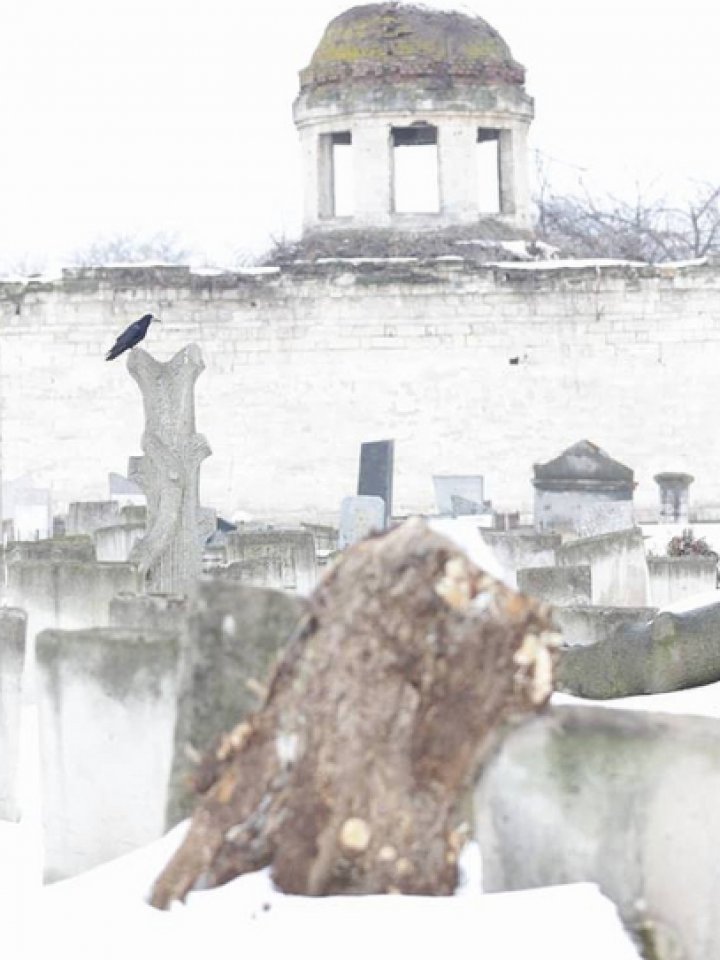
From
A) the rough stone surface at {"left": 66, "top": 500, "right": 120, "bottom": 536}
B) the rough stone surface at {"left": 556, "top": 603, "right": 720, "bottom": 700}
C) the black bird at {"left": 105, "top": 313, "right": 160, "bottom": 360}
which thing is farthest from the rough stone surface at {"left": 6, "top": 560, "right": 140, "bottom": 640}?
the rough stone surface at {"left": 66, "top": 500, "right": 120, "bottom": 536}

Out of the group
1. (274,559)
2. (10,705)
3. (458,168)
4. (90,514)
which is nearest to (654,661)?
(10,705)

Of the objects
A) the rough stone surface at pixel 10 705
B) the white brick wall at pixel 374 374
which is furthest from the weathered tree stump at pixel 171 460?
the white brick wall at pixel 374 374

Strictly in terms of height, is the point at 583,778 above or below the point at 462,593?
below

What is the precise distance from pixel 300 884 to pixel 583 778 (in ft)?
2.07

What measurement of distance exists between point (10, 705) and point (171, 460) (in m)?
5.80

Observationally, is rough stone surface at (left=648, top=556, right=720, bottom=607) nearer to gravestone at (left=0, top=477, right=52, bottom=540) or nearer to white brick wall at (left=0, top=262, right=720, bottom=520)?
gravestone at (left=0, top=477, right=52, bottom=540)

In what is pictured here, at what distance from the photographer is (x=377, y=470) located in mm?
19688

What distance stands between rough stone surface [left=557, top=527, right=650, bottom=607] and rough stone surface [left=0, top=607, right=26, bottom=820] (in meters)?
5.72

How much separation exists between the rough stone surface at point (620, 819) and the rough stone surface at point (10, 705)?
258 centimetres

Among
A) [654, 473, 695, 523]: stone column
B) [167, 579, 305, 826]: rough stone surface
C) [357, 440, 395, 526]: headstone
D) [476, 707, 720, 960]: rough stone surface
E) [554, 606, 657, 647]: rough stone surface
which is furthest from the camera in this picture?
[654, 473, 695, 523]: stone column

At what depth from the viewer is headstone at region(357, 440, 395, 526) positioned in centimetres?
1959

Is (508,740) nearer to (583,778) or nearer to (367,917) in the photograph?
(583,778)

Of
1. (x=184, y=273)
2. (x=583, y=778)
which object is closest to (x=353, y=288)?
(x=184, y=273)

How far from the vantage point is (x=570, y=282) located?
79.5 feet
